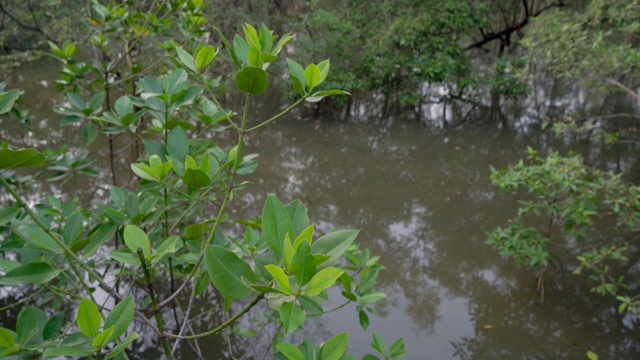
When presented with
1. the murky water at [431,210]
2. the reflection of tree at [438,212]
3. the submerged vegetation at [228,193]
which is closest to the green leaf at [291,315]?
the submerged vegetation at [228,193]

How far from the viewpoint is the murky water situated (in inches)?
115

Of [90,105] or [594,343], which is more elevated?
[90,105]

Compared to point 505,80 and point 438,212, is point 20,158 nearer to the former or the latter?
point 438,212

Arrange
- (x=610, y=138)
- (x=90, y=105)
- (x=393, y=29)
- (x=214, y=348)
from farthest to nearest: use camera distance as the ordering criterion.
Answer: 1. (x=393, y=29)
2. (x=610, y=138)
3. (x=214, y=348)
4. (x=90, y=105)

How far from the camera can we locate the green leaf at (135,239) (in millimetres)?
718

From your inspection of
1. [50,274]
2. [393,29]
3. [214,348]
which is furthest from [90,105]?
[393,29]

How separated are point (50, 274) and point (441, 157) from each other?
586 centimetres

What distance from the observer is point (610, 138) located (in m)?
3.23

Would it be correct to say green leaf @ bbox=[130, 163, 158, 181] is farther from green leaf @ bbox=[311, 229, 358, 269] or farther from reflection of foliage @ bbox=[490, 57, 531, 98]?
reflection of foliage @ bbox=[490, 57, 531, 98]

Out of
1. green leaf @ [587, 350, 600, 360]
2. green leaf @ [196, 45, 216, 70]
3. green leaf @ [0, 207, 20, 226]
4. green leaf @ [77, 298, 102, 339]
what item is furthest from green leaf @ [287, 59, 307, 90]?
green leaf @ [587, 350, 600, 360]

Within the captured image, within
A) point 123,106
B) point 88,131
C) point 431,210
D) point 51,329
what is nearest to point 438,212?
point 431,210

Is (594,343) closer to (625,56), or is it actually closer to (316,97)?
(625,56)

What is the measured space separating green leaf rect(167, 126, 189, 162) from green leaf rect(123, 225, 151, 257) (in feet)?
1.20

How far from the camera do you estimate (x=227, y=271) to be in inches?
25.5
